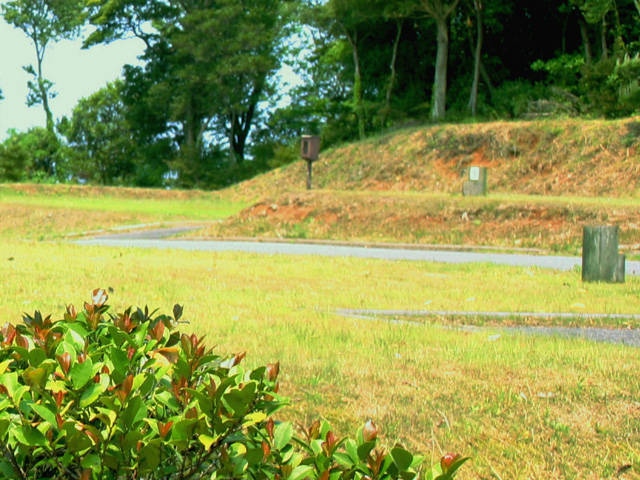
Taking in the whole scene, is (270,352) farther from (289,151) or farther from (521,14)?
(289,151)

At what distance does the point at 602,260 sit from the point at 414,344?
21.4 ft

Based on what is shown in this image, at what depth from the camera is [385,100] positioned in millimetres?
47562

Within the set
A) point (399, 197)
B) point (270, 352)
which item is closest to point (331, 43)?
point (399, 197)

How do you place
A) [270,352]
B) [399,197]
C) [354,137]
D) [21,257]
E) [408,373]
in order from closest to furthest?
[408,373]
[270,352]
[21,257]
[399,197]
[354,137]

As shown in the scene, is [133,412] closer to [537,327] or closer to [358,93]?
[537,327]

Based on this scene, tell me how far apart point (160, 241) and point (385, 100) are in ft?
92.8

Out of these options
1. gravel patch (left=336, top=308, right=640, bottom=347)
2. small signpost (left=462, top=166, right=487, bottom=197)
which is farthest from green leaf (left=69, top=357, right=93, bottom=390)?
small signpost (left=462, top=166, right=487, bottom=197)

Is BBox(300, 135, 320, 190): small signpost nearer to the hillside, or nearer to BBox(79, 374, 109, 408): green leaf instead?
the hillside

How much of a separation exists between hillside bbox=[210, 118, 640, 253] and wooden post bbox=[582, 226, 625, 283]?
6382 millimetres

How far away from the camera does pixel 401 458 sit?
2.87m

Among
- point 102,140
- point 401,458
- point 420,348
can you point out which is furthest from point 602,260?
point 102,140

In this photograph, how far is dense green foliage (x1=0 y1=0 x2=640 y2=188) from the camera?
4059cm

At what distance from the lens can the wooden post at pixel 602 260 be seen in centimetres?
1289

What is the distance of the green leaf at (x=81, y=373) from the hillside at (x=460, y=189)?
56.5 feet
